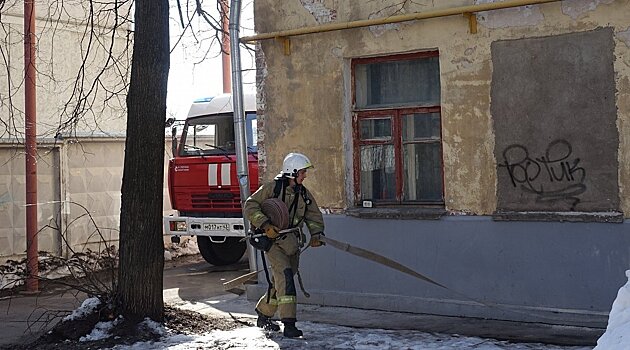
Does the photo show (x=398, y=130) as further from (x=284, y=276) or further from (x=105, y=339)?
(x=105, y=339)

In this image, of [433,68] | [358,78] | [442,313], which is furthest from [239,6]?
[442,313]

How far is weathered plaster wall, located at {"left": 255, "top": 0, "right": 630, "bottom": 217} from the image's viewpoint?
8469 mm

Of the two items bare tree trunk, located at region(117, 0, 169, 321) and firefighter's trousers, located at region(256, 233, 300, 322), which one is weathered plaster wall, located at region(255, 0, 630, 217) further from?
→ bare tree trunk, located at region(117, 0, 169, 321)

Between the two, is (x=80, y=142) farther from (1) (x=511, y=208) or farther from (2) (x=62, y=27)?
(1) (x=511, y=208)

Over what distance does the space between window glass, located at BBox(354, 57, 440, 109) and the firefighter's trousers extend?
2.22 meters

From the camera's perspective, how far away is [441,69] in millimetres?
9297

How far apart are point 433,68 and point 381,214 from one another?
66.0 inches

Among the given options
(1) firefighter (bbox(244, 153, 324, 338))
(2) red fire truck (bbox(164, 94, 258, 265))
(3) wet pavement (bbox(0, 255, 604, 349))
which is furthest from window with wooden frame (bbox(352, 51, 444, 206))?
(2) red fire truck (bbox(164, 94, 258, 265))

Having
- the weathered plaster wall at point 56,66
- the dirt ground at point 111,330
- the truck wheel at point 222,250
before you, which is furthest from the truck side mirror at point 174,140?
Answer: the dirt ground at point 111,330

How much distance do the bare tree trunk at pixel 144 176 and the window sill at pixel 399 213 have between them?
2271 mm

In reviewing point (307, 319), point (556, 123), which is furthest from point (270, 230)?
point (556, 123)

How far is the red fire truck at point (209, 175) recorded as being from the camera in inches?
529

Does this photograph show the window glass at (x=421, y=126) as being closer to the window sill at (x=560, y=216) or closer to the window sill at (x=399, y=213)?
the window sill at (x=399, y=213)

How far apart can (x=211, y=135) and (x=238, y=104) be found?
3158mm
